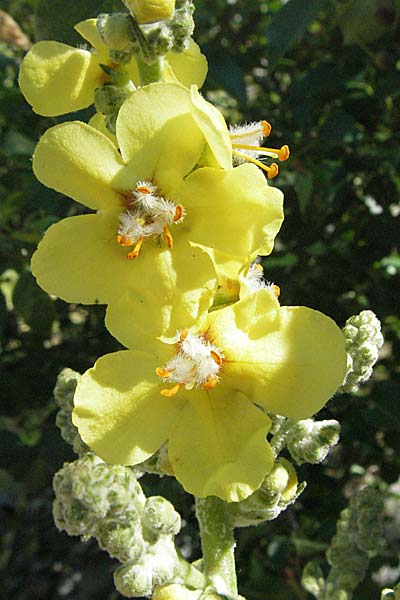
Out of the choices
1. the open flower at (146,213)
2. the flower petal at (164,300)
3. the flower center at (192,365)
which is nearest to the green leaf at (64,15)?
the open flower at (146,213)

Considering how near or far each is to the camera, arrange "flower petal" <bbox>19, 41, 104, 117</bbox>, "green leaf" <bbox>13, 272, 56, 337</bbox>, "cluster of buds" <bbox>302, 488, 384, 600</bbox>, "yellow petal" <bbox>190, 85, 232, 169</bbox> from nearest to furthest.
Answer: "yellow petal" <bbox>190, 85, 232, 169</bbox>, "flower petal" <bbox>19, 41, 104, 117</bbox>, "cluster of buds" <bbox>302, 488, 384, 600</bbox>, "green leaf" <bbox>13, 272, 56, 337</bbox>

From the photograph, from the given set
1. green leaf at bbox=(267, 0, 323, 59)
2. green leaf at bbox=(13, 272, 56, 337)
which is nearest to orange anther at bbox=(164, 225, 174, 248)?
green leaf at bbox=(267, 0, 323, 59)

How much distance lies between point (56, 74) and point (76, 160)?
0.69 feet

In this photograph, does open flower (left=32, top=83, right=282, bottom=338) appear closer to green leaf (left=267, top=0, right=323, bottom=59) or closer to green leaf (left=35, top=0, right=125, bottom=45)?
green leaf (left=35, top=0, right=125, bottom=45)

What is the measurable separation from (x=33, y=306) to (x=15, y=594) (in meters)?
1.86

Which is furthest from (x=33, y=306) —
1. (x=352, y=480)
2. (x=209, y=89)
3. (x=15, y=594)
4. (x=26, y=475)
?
(x=15, y=594)

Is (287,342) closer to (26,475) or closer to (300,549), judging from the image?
(300,549)

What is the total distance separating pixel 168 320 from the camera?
43.1 inches

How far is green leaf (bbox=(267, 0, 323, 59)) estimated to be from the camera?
1.80 meters

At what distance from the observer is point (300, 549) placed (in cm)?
209

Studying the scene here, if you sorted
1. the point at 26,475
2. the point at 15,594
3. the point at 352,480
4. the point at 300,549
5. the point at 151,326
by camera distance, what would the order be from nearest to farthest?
1. the point at 151,326
2. the point at 300,549
3. the point at 26,475
4. the point at 352,480
5. the point at 15,594

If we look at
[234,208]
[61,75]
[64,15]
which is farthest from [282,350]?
[64,15]

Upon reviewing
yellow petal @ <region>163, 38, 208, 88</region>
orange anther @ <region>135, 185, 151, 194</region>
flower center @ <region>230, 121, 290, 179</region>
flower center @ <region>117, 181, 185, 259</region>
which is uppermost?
yellow petal @ <region>163, 38, 208, 88</region>

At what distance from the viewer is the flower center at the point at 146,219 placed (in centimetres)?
113
